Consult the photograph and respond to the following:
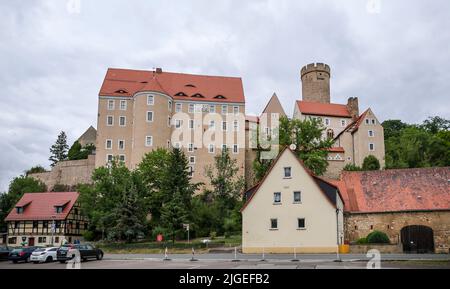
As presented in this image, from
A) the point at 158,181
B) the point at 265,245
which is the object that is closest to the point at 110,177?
the point at 158,181

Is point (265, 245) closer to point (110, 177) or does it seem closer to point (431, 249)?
point (431, 249)

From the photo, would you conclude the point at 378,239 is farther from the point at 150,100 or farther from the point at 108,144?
the point at 108,144

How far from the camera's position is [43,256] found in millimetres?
29750

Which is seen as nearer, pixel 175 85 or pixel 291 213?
pixel 291 213

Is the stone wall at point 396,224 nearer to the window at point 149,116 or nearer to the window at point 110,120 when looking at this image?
the window at point 149,116

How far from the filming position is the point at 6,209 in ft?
240

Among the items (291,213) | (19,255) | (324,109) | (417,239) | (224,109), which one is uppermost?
(324,109)

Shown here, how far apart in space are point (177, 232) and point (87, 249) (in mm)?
17501

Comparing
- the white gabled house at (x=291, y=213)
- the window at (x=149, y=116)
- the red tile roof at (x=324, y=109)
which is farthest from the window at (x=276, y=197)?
the red tile roof at (x=324, y=109)

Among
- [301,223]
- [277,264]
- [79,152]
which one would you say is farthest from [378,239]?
[79,152]

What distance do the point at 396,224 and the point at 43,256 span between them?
90.4 ft

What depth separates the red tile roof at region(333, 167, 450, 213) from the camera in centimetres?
3684

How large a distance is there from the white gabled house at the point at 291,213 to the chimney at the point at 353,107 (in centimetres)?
5499

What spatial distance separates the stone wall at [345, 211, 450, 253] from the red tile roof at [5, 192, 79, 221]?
124 ft
